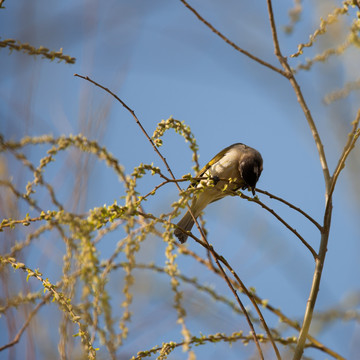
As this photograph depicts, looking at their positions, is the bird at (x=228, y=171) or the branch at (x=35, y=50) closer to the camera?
the branch at (x=35, y=50)

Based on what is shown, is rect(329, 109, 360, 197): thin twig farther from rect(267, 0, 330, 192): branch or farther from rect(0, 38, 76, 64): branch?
rect(0, 38, 76, 64): branch

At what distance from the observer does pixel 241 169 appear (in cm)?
486

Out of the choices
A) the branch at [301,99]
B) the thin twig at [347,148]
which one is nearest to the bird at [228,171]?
the branch at [301,99]

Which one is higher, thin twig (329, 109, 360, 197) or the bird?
the bird

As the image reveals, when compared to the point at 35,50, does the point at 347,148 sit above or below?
below

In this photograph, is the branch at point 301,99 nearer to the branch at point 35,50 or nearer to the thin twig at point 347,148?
the thin twig at point 347,148

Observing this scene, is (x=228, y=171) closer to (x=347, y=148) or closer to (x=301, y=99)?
(x=301, y=99)

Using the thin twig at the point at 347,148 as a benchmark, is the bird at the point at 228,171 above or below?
above

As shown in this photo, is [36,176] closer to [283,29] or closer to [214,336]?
[214,336]

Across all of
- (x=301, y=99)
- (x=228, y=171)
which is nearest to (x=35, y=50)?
(x=301, y=99)

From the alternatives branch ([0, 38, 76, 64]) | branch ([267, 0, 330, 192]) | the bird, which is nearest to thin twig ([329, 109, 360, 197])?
branch ([267, 0, 330, 192])

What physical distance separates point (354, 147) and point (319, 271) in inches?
23.5

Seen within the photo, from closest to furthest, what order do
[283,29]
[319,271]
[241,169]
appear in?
[319,271] → [283,29] → [241,169]

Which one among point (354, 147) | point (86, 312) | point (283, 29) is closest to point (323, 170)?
point (354, 147)
